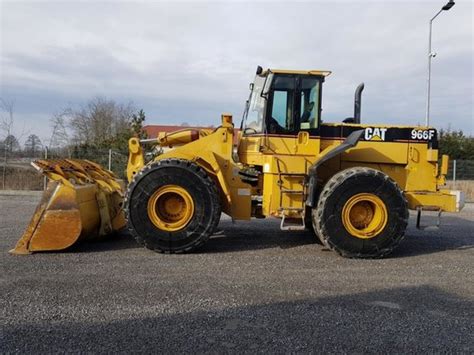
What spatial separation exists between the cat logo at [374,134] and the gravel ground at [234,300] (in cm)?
196

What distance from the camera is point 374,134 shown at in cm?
790

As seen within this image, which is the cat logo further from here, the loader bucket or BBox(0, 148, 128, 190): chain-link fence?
BBox(0, 148, 128, 190): chain-link fence

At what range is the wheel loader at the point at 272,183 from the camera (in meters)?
7.11

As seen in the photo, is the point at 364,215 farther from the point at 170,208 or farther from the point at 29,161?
the point at 29,161

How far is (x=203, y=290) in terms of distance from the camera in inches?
209

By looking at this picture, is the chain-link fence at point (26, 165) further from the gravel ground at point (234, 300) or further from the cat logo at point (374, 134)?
the cat logo at point (374, 134)

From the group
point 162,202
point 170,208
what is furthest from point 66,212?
point 170,208

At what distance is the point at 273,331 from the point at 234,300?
929mm

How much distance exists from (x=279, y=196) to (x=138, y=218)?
229 cm

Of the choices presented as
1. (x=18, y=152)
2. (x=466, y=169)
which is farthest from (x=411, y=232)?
(x=18, y=152)

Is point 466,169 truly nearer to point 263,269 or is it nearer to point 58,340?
point 263,269

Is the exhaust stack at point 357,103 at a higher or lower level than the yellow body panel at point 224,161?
higher

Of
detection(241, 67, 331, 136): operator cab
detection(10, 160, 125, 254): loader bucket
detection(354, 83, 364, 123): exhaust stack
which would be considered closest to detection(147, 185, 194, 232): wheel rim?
detection(10, 160, 125, 254): loader bucket

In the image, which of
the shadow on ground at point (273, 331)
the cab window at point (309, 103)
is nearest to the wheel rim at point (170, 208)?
the cab window at point (309, 103)
